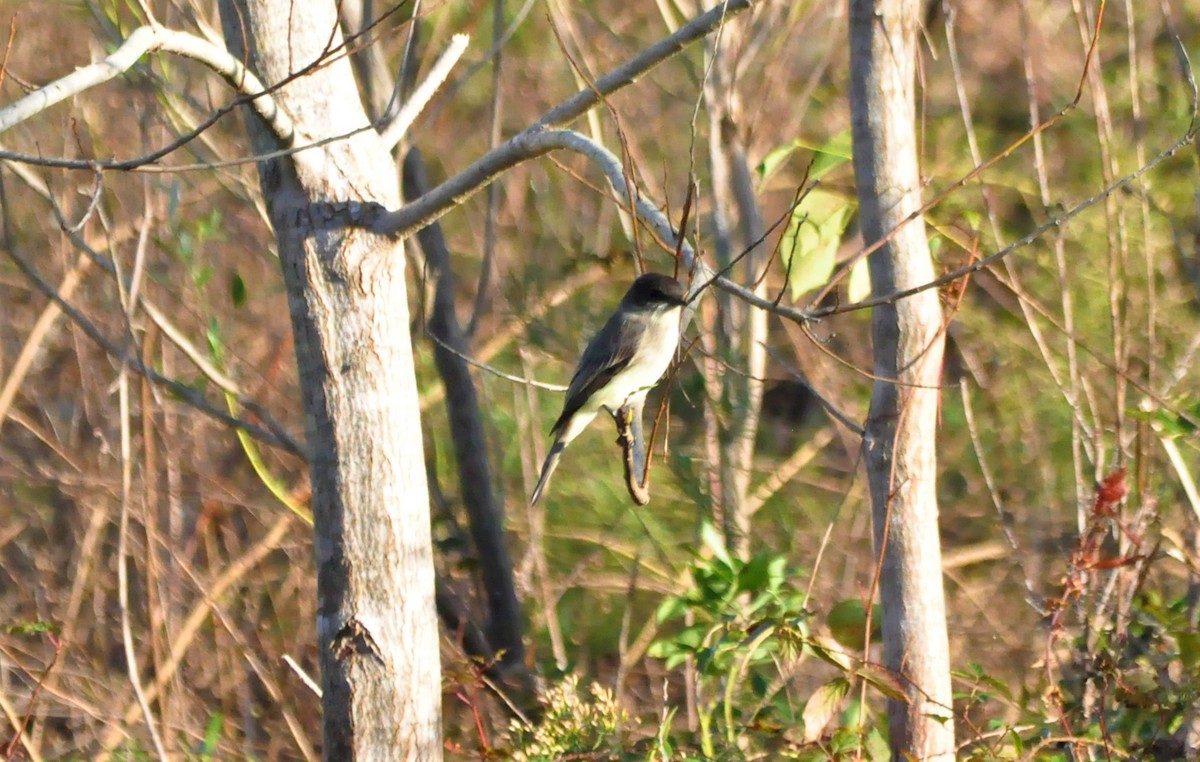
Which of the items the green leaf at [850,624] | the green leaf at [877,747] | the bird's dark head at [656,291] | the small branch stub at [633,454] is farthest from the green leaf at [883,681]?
the bird's dark head at [656,291]

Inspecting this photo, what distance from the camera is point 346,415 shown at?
2883mm

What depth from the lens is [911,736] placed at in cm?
320

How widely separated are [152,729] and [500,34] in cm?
298

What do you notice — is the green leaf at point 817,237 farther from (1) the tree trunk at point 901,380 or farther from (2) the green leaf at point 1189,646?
(2) the green leaf at point 1189,646

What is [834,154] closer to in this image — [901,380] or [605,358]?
[901,380]

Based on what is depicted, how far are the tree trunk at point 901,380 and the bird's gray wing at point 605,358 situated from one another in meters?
0.94

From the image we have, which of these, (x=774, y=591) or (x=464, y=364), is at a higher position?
(x=464, y=364)

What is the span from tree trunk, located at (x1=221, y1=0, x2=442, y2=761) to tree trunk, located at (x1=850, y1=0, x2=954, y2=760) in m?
1.15

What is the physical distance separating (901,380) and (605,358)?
1213 mm

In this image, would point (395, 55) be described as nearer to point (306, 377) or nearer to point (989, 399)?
point (989, 399)

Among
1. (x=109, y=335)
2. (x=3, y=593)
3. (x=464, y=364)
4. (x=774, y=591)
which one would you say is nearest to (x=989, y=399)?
(x=464, y=364)

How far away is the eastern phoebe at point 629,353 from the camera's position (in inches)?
142

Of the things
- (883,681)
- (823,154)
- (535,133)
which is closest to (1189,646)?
(883,681)

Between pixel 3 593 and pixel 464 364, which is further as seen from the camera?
pixel 3 593
